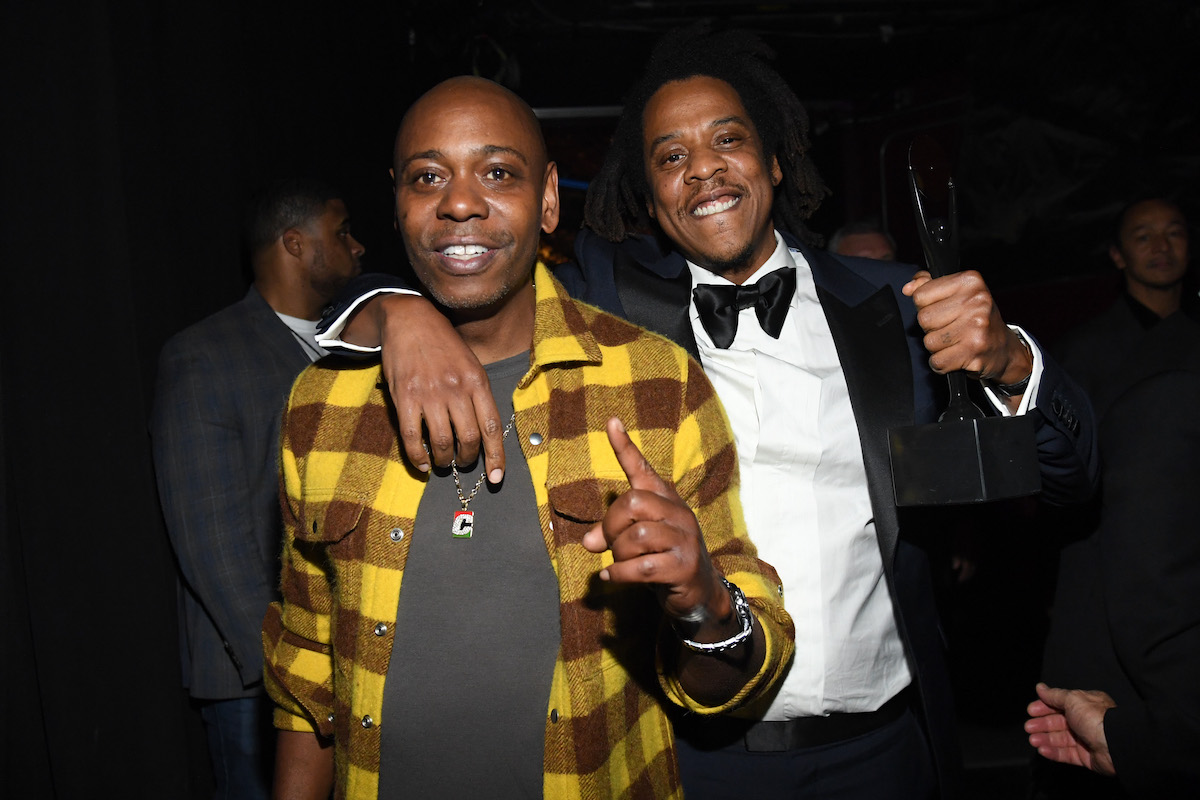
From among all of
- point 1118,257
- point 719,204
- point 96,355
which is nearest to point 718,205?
point 719,204

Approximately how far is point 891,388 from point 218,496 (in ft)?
5.87

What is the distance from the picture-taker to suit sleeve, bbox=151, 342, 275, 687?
237 cm

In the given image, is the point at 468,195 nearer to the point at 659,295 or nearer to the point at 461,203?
the point at 461,203

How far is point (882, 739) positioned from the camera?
1.75 m

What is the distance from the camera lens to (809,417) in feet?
5.92

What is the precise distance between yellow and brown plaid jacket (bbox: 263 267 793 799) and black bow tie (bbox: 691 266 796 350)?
15.3 inches

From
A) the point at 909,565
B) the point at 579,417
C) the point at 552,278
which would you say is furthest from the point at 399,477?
the point at 909,565

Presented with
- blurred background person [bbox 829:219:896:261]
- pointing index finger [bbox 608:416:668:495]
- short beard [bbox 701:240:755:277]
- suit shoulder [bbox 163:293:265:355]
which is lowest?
pointing index finger [bbox 608:416:668:495]

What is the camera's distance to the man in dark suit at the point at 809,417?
5.56ft

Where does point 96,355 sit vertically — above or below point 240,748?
above

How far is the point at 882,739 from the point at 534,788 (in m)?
0.81

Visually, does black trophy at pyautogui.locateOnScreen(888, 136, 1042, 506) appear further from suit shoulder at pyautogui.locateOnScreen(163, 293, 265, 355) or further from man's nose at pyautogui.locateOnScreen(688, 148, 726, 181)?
suit shoulder at pyautogui.locateOnScreen(163, 293, 265, 355)

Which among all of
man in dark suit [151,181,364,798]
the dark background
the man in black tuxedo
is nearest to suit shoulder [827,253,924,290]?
the man in black tuxedo

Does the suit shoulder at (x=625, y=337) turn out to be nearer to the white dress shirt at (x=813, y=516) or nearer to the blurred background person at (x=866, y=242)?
the white dress shirt at (x=813, y=516)
